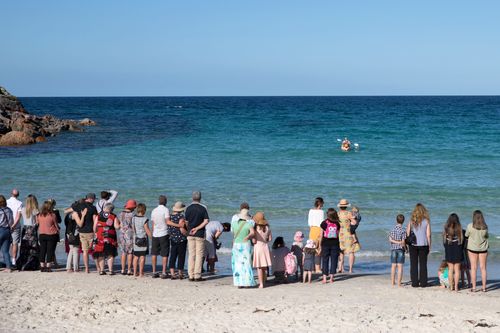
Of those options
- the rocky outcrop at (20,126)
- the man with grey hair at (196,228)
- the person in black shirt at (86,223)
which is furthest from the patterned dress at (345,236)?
the rocky outcrop at (20,126)

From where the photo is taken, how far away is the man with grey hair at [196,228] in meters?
12.9

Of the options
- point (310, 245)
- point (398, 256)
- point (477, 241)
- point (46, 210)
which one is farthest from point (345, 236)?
point (46, 210)

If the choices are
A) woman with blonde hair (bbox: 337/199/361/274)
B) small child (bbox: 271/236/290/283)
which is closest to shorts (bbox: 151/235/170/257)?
small child (bbox: 271/236/290/283)

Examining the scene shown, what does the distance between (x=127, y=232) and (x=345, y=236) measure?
160 inches

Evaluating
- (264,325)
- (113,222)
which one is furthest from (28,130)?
(264,325)

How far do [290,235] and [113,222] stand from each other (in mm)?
5938

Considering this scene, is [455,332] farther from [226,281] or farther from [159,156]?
[159,156]

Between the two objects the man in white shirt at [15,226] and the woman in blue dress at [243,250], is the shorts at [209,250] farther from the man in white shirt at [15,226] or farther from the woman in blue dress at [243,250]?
the man in white shirt at [15,226]

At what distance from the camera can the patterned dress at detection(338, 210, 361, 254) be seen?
1376cm

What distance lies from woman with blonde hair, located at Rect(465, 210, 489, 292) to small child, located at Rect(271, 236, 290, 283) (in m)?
3.16

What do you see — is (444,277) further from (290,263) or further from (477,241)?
(290,263)

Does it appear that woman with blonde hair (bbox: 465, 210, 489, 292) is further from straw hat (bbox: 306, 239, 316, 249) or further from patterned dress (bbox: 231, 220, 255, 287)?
patterned dress (bbox: 231, 220, 255, 287)

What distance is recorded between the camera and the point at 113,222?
13055 millimetres

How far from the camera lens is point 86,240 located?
526 inches
